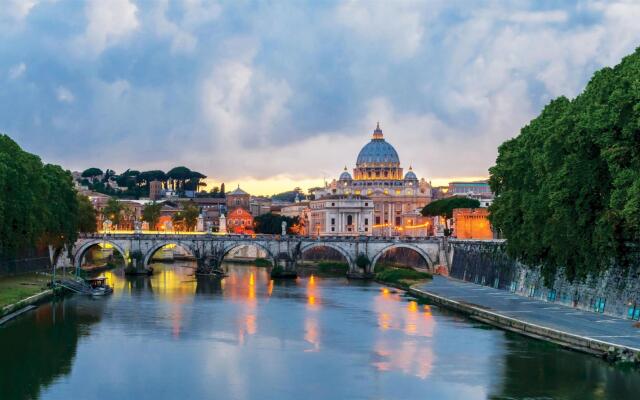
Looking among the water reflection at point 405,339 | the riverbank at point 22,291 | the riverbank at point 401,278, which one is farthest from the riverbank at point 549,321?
the riverbank at point 22,291

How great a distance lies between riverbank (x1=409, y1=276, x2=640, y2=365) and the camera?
159ft

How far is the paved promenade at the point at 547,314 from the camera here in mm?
51406

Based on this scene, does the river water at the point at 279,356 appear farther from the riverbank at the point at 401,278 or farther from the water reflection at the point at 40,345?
the riverbank at the point at 401,278

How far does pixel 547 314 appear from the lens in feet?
204

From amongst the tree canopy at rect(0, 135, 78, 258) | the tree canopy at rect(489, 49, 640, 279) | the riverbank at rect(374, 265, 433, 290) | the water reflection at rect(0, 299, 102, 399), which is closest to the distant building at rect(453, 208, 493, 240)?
the riverbank at rect(374, 265, 433, 290)

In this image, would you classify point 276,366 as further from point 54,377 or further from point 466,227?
point 466,227

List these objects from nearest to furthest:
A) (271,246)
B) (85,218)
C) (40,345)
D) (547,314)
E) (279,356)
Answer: (279,356) < (40,345) < (547,314) < (85,218) < (271,246)

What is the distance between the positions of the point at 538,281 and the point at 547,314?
36.8 feet

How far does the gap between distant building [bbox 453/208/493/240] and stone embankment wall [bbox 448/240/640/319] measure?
9463mm

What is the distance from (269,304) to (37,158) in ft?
85.9

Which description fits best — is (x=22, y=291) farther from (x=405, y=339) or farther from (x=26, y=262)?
(x=405, y=339)

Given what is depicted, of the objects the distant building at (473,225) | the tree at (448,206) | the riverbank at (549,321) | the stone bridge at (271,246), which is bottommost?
the riverbank at (549,321)

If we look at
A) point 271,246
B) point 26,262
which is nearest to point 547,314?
point 26,262

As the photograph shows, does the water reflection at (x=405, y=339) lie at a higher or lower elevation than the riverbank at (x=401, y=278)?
lower
